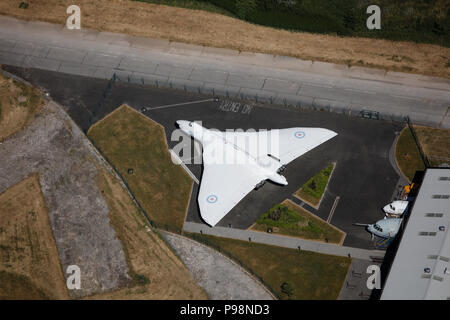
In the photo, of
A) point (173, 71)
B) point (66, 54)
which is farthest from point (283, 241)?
point (66, 54)

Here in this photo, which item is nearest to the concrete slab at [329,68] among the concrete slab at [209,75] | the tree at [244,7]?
the concrete slab at [209,75]

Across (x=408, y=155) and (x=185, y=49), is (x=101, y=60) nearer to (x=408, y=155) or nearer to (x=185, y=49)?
(x=185, y=49)

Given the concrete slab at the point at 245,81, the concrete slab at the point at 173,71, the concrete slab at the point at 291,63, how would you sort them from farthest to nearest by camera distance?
the concrete slab at the point at 291,63, the concrete slab at the point at 173,71, the concrete slab at the point at 245,81

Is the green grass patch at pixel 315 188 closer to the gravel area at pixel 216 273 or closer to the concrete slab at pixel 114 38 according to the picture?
the gravel area at pixel 216 273

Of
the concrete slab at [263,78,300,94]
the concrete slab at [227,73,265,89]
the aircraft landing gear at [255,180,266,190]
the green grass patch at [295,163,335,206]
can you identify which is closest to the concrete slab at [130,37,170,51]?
the concrete slab at [227,73,265,89]

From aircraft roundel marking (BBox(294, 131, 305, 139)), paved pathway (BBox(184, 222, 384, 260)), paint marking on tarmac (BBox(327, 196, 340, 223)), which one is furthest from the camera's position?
aircraft roundel marking (BBox(294, 131, 305, 139))

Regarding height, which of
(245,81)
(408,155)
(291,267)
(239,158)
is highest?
(245,81)

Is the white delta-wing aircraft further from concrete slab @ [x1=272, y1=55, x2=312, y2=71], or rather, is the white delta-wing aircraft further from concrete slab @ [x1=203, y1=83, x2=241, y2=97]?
concrete slab @ [x1=272, y1=55, x2=312, y2=71]
